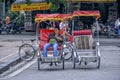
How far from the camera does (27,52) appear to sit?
2175 centimetres

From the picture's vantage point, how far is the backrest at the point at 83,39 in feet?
59.3

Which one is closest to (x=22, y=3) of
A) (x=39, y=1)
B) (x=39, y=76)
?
(x=39, y=1)

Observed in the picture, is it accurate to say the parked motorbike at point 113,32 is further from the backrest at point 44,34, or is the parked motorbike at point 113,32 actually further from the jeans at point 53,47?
the jeans at point 53,47

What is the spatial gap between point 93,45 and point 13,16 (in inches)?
1238

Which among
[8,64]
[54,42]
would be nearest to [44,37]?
[54,42]

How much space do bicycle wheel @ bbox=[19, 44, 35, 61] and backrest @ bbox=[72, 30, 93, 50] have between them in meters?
3.59

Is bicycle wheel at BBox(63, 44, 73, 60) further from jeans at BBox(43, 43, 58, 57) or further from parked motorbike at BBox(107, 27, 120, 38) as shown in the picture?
parked motorbike at BBox(107, 27, 120, 38)

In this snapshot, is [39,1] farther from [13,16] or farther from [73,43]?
[73,43]

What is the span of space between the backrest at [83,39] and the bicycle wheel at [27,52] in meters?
3.59

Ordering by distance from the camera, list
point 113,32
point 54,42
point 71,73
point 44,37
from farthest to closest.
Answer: point 113,32 < point 44,37 < point 54,42 < point 71,73

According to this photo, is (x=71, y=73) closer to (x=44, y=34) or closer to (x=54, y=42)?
(x=54, y=42)

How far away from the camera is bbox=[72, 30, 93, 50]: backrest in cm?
1806

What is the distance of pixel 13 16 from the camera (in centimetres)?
4909

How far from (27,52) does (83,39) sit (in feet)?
14.0
